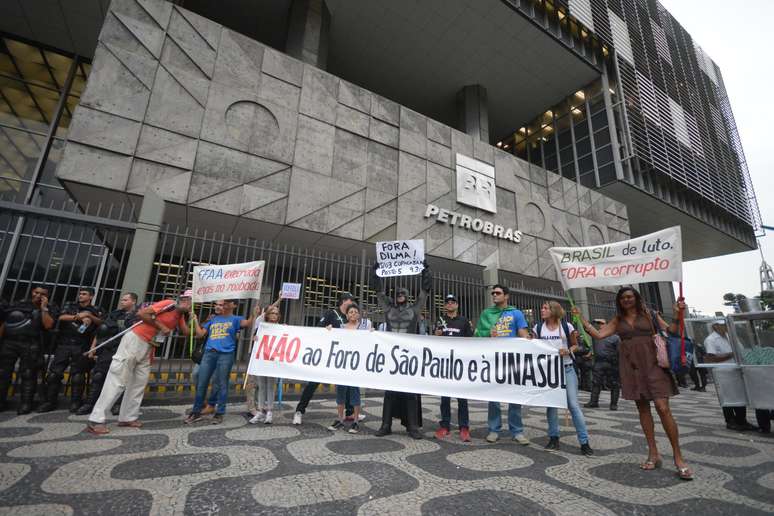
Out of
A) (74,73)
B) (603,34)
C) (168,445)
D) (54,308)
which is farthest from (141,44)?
(603,34)

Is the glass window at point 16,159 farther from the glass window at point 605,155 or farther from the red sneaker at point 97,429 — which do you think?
the glass window at point 605,155

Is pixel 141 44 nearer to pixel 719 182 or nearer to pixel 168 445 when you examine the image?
pixel 168 445

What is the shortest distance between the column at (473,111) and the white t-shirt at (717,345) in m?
15.4

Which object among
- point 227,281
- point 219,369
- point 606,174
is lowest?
point 219,369

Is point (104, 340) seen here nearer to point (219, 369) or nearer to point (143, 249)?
point (219, 369)

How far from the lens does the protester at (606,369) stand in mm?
7715

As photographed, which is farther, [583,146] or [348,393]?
[583,146]

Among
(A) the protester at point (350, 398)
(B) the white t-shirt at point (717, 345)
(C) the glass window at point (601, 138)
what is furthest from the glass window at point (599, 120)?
(A) the protester at point (350, 398)

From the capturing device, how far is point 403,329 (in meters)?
5.38

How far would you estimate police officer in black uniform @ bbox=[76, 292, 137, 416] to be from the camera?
5707 mm

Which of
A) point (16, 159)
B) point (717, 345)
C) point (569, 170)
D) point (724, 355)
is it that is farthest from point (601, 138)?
point (16, 159)

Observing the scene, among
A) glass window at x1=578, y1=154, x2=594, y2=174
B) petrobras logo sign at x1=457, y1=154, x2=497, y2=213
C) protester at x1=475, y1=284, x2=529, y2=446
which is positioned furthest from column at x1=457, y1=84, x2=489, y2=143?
protester at x1=475, y1=284, x2=529, y2=446

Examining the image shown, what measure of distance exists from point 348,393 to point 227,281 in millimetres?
2968

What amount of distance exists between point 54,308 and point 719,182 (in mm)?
37715
